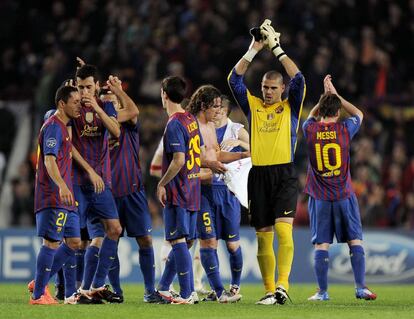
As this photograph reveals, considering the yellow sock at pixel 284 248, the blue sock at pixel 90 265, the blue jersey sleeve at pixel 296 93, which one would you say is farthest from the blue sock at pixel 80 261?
the blue jersey sleeve at pixel 296 93

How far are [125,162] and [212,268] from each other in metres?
1.57

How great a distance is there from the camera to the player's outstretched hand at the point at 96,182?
38.4 feet

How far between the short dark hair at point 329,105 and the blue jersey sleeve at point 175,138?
2.30 meters

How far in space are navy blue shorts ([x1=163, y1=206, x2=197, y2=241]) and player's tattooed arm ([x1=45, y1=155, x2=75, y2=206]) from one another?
43.8 inches

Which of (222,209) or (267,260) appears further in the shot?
(222,209)

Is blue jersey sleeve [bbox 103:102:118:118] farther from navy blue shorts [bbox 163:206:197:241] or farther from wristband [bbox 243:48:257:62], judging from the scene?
wristband [bbox 243:48:257:62]

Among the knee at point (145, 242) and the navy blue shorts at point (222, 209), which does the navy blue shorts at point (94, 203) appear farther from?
the navy blue shorts at point (222, 209)

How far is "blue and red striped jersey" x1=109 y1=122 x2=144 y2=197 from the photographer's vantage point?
12297mm

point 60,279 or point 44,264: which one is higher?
point 44,264

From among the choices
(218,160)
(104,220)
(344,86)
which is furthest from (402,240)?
(104,220)

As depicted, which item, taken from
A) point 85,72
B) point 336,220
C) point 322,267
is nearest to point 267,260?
point 322,267

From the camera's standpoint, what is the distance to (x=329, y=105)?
1332cm

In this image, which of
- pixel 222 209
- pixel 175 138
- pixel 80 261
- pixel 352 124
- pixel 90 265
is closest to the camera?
pixel 175 138

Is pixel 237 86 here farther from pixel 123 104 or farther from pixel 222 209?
pixel 222 209
